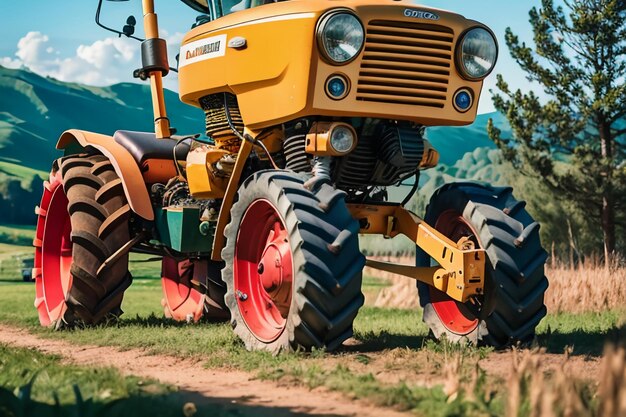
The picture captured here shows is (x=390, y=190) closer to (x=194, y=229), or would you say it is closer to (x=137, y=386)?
(x=194, y=229)

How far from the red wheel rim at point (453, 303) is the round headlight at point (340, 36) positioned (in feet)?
6.05

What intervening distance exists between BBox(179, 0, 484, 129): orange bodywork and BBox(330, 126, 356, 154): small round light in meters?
0.15

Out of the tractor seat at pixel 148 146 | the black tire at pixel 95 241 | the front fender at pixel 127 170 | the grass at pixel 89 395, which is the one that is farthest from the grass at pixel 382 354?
the tractor seat at pixel 148 146

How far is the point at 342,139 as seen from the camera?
7.87m

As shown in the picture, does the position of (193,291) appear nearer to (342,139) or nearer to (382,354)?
(342,139)

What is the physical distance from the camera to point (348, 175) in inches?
330

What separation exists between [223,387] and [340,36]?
119 inches

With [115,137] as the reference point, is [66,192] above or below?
below

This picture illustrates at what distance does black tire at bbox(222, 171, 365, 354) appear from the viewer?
7047 mm

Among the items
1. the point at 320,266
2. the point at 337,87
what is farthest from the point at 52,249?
the point at 320,266

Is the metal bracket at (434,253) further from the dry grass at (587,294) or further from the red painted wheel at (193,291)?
the dry grass at (587,294)

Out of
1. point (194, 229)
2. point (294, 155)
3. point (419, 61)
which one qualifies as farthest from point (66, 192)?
point (419, 61)

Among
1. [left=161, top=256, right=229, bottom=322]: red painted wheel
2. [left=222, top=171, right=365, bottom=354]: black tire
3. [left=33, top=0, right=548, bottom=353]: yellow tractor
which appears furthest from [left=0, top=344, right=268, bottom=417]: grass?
[left=161, top=256, right=229, bottom=322]: red painted wheel

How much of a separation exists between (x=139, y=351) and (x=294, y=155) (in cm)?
230
